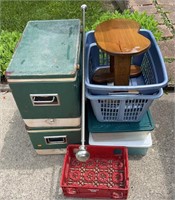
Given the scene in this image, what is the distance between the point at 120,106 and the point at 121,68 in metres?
0.23

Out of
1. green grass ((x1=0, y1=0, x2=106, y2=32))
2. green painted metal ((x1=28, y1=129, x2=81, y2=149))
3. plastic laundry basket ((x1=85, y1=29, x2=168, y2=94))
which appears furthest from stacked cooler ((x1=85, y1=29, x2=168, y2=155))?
green grass ((x1=0, y1=0, x2=106, y2=32))

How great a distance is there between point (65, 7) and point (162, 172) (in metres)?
2.80

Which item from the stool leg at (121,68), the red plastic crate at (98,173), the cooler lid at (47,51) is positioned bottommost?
the red plastic crate at (98,173)

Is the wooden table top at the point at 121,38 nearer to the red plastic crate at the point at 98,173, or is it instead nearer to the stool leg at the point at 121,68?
the stool leg at the point at 121,68

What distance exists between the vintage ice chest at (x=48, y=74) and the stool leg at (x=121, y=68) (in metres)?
0.23

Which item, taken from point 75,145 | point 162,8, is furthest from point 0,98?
point 162,8

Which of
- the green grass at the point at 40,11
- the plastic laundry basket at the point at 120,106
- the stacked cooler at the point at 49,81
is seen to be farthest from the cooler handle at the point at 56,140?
the green grass at the point at 40,11

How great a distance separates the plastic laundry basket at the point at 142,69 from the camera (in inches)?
57.0

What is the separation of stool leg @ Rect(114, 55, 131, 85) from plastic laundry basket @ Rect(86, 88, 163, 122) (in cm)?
13

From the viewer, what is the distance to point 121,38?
156cm

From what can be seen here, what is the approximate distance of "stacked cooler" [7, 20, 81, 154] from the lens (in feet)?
4.71

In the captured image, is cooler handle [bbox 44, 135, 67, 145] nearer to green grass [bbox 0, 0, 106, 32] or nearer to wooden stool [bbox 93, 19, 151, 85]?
wooden stool [bbox 93, 19, 151, 85]

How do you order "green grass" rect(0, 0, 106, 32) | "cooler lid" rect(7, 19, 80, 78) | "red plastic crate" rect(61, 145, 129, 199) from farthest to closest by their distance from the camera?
"green grass" rect(0, 0, 106, 32), "red plastic crate" rect(61, 145, 129, 199), "cooler lid" rect(7, 19, 80, 78)

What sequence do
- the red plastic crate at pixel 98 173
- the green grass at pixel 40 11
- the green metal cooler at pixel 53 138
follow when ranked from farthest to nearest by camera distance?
the green grass at pixel 40 11
the green metal cooler at pixel 53 138
the red plastic crate at pixel 98 173
